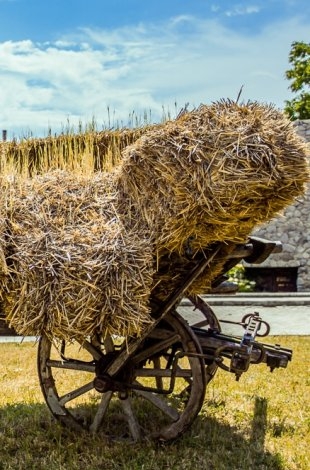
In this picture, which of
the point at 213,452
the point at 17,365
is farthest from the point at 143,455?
the point at 17,365

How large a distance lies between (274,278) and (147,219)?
11385 millimetres

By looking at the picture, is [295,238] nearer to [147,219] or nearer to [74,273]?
[147,219]

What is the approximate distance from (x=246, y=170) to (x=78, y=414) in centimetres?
210

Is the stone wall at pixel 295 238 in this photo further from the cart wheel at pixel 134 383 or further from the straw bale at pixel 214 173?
the straw bale at pixel 214 173

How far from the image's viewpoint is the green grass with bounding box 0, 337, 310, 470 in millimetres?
Result: 3338

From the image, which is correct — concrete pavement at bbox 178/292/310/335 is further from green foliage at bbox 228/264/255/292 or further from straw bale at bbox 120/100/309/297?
straw bale at bbox 120/100/309/297

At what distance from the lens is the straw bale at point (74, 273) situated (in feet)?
9.80

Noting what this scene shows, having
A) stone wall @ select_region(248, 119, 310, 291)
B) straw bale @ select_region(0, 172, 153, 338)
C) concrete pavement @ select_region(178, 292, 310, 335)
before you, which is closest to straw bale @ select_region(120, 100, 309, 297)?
straw bale @ select_region(0, 172, 153, 338)

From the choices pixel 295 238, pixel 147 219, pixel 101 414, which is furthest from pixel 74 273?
pixel 295 238

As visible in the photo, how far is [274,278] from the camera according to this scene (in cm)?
1412

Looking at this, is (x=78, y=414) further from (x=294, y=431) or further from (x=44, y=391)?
(x=294, y=431)

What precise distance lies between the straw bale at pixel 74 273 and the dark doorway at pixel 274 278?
1121 centimetres

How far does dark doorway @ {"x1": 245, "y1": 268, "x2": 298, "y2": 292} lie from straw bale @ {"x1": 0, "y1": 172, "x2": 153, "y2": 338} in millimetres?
11214

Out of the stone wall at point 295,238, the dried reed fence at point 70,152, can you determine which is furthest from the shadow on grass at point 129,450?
the stone wall at point 295,238
